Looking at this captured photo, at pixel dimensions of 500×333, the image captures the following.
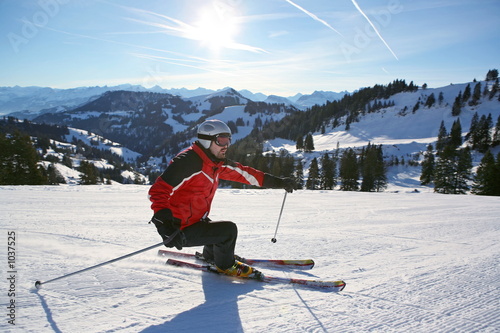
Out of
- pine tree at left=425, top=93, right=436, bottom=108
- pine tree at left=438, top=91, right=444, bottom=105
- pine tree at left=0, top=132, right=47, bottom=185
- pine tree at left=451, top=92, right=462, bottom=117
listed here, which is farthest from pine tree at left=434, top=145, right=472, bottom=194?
pine tree at left=438, top=91, right=444, bottom=105

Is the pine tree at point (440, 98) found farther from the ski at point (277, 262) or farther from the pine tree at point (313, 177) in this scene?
the ski at point (277, 262)

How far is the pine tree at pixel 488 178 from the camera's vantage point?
35.5 m

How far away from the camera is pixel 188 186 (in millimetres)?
3154

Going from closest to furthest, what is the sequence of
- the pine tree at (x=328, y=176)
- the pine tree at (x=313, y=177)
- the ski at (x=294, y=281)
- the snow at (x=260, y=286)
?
the snow at (x=260, y=286)
the ski at (x=294, y=281)
the pine tree at (x=328, y=176)
the pine tree at (x=313, y=177)

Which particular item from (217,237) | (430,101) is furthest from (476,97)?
(217,237)

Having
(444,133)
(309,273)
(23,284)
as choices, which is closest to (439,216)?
(309,273)

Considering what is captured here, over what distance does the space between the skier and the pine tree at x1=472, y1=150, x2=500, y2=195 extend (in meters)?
45.4

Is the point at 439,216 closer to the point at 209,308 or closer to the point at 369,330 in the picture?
the point at 369,330

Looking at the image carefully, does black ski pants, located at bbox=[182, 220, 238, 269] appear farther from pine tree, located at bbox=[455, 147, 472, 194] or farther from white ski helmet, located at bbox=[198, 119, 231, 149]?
pine tree, located at bbox=[455, 147, 472, 194]

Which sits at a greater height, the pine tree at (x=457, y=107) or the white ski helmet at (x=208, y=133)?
the pine tree at (x=457, y=107)

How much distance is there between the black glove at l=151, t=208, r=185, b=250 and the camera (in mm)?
2842

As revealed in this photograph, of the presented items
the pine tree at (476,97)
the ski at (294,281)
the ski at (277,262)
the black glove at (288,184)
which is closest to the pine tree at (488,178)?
the black glove at (288,184)

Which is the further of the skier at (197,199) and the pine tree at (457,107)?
the pine tree at (457,107)

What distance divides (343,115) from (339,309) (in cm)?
13833
